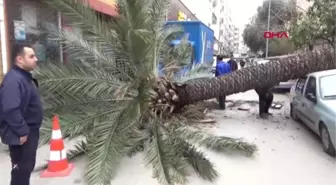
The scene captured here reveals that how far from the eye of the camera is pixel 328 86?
22.3 ft

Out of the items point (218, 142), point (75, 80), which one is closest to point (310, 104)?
point (218, 142)

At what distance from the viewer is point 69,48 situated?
6.58 metres

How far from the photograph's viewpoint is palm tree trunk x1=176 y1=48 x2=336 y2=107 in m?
7.99

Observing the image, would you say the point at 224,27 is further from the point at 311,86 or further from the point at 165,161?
the point at 165,161

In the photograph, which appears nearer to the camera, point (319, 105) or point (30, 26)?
point (319, 105)

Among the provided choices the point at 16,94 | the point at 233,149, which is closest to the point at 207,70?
the point at 233,149

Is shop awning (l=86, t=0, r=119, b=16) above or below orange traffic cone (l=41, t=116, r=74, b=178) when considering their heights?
above

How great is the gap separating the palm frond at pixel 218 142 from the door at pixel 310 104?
1678mm

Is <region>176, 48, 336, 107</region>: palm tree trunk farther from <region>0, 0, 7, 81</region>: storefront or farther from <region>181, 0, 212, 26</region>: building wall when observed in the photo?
<region>181, 0, 212, 26</region>: building wall

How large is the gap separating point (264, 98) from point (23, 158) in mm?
6591

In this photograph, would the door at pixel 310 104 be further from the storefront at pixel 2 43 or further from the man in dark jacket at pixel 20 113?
the storefront at pixel 2 43

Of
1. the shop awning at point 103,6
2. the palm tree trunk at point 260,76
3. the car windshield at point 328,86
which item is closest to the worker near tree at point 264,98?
the palm tree trunk at point 260,76

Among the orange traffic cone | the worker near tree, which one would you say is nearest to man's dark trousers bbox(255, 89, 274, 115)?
the worker near tree

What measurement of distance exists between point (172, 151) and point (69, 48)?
304cm
